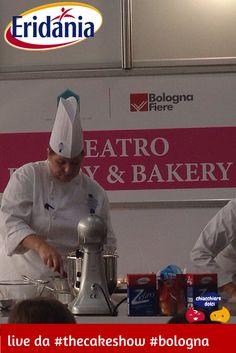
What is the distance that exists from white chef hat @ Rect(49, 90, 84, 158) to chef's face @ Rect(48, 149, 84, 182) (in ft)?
0.06

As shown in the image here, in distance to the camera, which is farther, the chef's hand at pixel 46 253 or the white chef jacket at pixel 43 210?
the white chef jacket at pixel 43 210

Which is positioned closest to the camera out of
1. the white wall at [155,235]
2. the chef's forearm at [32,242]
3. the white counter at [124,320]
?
the white counter at [124,320]

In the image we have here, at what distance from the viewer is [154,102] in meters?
3.34

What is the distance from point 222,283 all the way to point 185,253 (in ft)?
3.17

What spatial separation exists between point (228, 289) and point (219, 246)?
20.6 inches

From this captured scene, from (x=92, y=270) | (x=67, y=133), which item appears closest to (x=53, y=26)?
Result: (x=67, y=133)

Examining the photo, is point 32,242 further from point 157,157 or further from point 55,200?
point 157,157

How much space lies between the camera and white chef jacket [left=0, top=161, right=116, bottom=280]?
2.45 m

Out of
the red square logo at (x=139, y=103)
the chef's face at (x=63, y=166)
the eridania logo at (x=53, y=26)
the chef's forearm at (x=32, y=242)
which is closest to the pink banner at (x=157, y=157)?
the red square logo at (x=139, y=103)

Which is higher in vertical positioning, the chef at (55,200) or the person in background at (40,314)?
the chef at (55,200)

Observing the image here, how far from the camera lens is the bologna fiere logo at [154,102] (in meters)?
3.34

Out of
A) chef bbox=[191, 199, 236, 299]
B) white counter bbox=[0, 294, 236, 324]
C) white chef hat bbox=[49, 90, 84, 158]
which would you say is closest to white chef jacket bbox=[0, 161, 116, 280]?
white chef hat bbox=[49, 90, 84, 158]

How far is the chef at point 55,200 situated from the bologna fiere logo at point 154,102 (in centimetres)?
79
